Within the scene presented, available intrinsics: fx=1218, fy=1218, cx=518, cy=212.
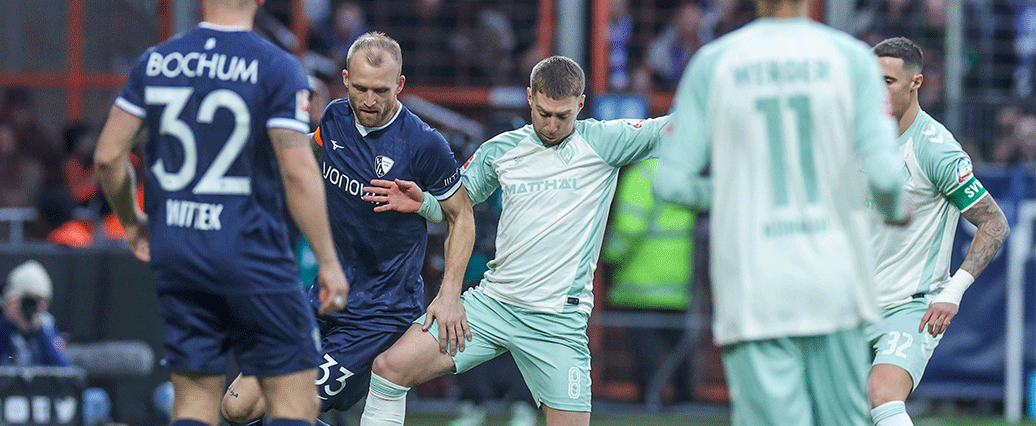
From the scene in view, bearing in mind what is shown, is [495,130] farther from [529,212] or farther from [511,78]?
[529,212]

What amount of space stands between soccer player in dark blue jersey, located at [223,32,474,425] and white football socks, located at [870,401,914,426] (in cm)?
181

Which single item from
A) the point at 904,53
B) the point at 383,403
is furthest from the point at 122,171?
the point at 904,53

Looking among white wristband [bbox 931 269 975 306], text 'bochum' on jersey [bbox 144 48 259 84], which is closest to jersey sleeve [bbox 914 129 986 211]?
white wristband [bbox 931 269 975 306]

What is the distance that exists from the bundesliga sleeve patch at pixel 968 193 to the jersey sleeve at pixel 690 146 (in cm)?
210

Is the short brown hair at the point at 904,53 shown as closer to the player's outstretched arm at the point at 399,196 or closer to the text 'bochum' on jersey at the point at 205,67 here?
the player's outstretched arm at the point at 399,196

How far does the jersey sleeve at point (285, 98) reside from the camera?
406 centimetres

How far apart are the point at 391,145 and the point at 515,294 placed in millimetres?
881

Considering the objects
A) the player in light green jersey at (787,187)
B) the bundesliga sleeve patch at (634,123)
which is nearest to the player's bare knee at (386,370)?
the bundesliga sleeve patch at (634,123)

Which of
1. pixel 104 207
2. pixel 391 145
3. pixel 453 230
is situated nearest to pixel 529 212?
pixel 453 230

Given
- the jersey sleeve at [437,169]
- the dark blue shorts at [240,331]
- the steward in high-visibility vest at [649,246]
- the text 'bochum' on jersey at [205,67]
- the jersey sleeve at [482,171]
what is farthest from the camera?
the steward in high-visibility vest at [649,246]

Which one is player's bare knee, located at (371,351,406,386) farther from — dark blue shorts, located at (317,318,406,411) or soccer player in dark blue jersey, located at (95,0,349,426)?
soccer player in dark blue jersey, located at (95,0,349,426)

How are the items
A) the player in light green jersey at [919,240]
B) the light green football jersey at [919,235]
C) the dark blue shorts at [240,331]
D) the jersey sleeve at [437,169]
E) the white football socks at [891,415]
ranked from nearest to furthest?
the dark blue shorts at [240,331]
the white football socks at [891,415]
the player in light green jersey at [919,240]
the light green football jersey at [919,235]
the jersey sleeve at [437,169]

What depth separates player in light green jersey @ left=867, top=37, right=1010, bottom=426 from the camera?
207 inches

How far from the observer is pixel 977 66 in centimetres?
1177
